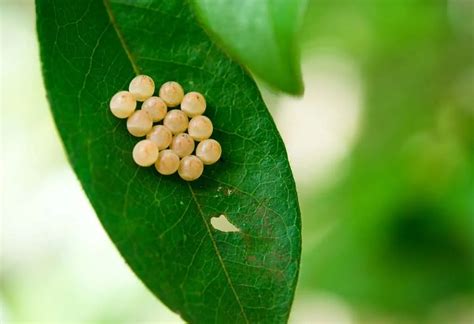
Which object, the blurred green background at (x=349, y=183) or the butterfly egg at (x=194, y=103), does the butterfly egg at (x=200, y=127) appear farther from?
the blurred green background at (x=349, y=183)

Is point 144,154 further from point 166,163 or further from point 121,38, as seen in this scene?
point 121,38

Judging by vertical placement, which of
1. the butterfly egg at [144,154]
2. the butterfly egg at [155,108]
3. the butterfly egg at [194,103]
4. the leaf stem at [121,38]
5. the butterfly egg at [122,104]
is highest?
the leaf stem at [121,38]

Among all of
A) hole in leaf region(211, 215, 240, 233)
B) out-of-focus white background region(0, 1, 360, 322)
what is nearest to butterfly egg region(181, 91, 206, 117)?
hole in leaf region(211, 215, 240, 233)

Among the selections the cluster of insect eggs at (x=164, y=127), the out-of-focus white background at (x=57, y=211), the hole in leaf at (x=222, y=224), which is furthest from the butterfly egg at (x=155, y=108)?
the out-of-focus white background at (x=57, y=211)

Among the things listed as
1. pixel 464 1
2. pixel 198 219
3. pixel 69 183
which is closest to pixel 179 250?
pixel 198 219

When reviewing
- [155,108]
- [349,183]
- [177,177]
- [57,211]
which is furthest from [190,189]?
[57,211]

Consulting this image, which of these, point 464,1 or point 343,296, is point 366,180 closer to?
point 343,296
